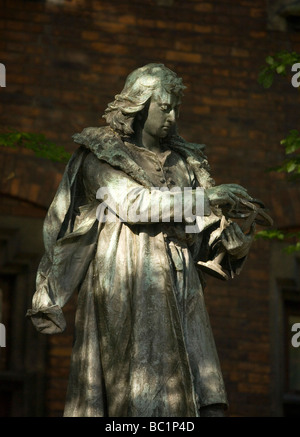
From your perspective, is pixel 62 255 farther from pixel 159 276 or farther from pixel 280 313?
pixel 280 313

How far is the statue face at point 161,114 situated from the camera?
9180 mm

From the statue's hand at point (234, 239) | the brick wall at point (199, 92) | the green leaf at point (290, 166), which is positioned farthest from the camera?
the brick wall at point (199, 92)

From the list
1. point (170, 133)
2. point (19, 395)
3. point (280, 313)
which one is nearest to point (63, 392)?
point (19, 395)

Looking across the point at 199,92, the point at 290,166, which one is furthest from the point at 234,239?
the point at 199,92

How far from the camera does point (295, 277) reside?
15.8 meters

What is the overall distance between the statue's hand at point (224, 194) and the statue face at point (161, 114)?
513 millimetres

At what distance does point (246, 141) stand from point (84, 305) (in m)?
7.06

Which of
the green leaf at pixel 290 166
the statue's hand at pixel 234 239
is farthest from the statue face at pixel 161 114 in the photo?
the green leaf at pixel 290 166

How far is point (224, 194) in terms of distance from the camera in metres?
8.88
